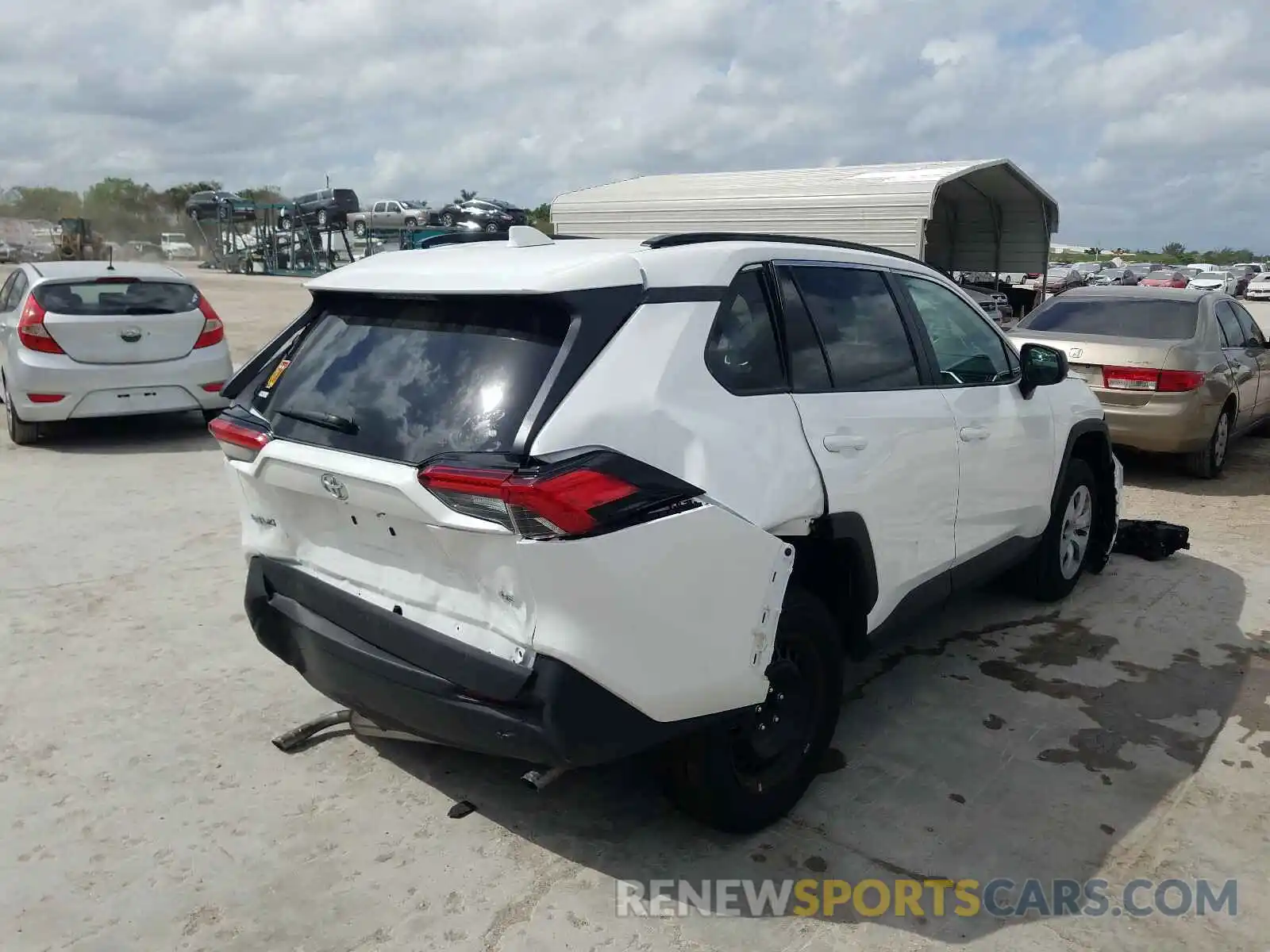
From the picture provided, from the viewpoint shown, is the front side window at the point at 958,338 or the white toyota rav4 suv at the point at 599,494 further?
the front side window at the point at 958,338

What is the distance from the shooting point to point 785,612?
3117mm

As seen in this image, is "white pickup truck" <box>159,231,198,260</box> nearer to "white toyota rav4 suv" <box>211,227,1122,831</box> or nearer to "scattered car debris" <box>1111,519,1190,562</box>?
"scattered car debris" <box>1111,519,1190,562</box>

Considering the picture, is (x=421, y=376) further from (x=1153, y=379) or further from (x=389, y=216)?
(x=389, y=216)

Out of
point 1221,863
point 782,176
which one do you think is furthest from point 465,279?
point 782,176

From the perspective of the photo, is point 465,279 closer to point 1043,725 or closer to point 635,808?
point 635,808

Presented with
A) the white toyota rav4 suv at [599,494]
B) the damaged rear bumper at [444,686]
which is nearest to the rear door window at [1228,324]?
the white toyota rav4 suv at [599,494]

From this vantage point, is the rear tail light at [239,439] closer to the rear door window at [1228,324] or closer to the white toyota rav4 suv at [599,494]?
the white toyota rav4 suv at [599,494]

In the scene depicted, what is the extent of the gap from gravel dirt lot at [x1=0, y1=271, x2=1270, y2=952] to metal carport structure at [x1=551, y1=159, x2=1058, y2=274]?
928 centimetres

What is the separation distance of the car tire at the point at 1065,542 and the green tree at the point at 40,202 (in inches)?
2805

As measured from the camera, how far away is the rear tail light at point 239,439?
127 inches

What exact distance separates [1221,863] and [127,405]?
8670 mm

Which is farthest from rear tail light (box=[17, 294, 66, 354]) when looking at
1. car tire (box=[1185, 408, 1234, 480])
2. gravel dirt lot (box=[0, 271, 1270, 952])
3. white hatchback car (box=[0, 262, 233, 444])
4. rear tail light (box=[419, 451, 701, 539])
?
car tire (box=[1185, 408, 1234, 480])

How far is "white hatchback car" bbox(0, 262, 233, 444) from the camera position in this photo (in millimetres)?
8523

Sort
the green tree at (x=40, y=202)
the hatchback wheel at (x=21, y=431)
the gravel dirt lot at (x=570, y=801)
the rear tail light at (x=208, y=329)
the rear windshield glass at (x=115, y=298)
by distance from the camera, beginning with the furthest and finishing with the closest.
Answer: the green tree at (x=40, y=202)
the rear tail light at (x=208, y=329)
the hatchback wheel at (x=21, y=431)
the rear windshield glass at (x=115, y=298)
the gravel dirt lot at (x=570, y=801)
